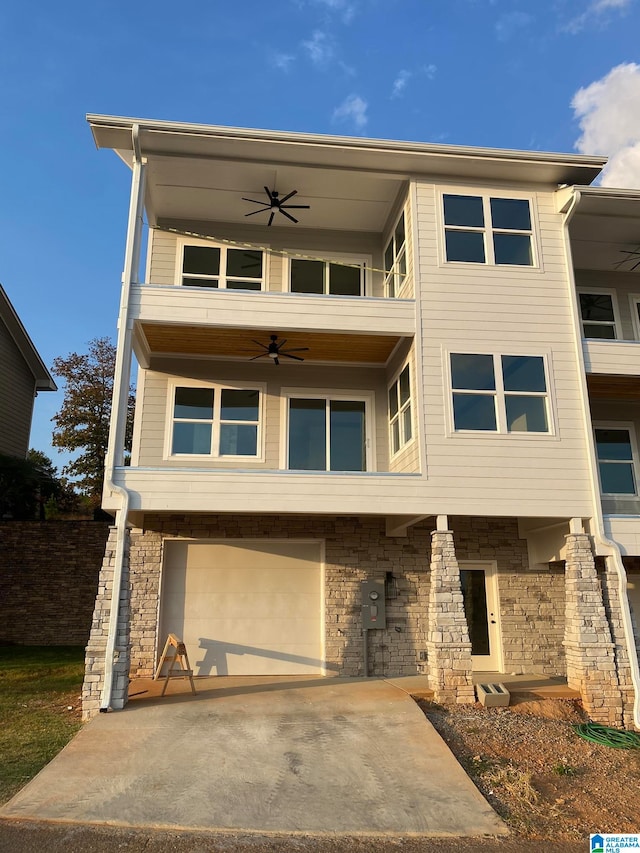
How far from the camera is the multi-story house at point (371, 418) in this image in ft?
28.5

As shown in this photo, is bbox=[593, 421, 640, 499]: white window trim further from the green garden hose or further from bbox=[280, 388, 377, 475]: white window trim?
the green garden hose

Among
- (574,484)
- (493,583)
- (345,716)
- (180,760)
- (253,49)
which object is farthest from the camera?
(253,49)

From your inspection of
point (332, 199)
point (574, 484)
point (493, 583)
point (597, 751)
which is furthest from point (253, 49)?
point (597, 751)

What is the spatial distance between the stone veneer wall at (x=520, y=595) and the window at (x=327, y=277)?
521cm

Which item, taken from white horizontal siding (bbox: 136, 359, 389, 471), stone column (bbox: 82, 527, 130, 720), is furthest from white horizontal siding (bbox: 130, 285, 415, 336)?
stone column (bbox: 82, 527, 130, 720)

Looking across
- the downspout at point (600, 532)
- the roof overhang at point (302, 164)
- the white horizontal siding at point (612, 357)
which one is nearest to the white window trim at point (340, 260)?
the roof overhang at point (302, 164)

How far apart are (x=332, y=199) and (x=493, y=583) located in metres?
7.97

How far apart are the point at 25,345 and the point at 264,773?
56.2 ft

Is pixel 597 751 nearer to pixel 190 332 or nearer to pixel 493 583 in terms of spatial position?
pixel 493 583

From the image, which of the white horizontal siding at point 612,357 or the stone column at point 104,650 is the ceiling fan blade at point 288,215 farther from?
the stone column at point 104,650

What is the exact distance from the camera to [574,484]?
29.8 ft

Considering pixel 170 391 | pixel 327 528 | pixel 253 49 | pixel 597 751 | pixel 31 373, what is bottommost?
pixel 597 751

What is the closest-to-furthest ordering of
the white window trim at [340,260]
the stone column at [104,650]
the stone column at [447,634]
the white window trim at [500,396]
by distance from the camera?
the stone column at [104,650] < the stone column at [447,634] < the white window trim at [500,396] < the white window trim at [340,260]

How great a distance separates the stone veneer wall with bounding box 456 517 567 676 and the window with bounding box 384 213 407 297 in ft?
15.4
